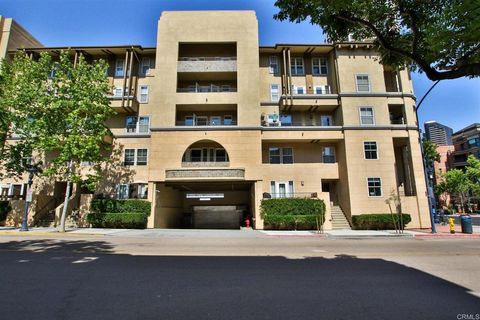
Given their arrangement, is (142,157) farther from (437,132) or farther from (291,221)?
(437,132)

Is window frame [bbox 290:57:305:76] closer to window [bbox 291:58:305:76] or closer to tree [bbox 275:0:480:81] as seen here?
window [bbox 291:58:305:76]

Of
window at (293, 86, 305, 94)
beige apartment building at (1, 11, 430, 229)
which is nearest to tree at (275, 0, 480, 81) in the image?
beige apartment building at (1, 11, 430, 229)

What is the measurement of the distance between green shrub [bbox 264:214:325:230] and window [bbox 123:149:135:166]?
14002mm

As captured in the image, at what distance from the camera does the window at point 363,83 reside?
28.3 metres

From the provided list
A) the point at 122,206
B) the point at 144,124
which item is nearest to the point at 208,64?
the point at 144,124

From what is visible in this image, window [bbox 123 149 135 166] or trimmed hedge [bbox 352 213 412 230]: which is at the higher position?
window [bbox 123 149 135 166]

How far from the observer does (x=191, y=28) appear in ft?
96.1

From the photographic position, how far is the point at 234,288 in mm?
6328

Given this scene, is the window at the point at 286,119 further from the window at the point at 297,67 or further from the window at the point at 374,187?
the window at the point at 374,187

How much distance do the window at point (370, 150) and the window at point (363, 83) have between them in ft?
17.7

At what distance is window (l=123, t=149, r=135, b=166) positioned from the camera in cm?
2795

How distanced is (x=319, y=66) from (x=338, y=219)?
637 inches

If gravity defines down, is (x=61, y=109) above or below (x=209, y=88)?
below

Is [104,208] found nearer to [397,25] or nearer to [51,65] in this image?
[51,65]
